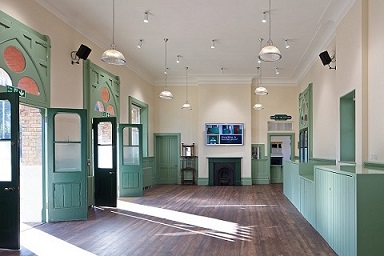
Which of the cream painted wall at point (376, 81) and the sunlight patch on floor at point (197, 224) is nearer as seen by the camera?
the cream painted wall at point (376, 81)

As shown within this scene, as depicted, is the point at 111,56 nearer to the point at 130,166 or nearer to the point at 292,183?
the point at 130,166

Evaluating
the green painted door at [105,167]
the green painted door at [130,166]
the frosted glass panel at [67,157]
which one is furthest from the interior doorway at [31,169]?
the green painted door at [130,166]

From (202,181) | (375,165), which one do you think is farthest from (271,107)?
(375,165)

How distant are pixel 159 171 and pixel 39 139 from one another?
7.80 metres

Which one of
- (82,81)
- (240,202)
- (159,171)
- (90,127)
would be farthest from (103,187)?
(159,171)

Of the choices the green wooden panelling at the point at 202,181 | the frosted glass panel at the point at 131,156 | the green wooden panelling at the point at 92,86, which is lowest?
the green wooden panelling at the point at 202,181

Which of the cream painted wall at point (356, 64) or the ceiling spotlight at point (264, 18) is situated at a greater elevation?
the ceiling spotlight at point (264, 18)

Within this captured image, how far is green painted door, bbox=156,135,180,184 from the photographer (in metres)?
14.0

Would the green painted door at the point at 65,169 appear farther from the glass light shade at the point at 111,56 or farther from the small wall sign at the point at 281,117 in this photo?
the small wall sign at the point at 281,117

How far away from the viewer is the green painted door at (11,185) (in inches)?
191

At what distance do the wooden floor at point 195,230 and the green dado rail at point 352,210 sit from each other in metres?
0.39

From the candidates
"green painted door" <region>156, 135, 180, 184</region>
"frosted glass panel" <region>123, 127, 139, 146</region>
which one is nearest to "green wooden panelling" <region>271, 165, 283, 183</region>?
"green painted door" <region>156, 135, 180, 184</region>

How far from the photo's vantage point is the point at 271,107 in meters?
13.9

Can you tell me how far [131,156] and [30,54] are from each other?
490 centimetres
